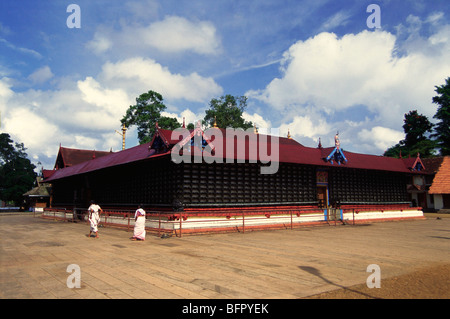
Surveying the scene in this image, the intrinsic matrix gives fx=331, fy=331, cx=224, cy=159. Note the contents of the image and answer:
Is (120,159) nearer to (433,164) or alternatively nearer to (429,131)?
(433,164)

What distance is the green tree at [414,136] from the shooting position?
49.2 meters

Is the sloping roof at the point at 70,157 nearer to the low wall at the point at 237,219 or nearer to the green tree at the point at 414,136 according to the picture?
the low wall at the point at 237,219

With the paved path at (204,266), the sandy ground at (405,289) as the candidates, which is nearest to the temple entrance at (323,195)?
the paved path at (204,266)

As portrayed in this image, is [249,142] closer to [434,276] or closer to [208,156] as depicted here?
[208,156]

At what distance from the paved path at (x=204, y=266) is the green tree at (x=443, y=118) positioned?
41.5 m

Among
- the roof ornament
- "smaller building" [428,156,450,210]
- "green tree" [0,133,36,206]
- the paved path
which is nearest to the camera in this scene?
the paved path

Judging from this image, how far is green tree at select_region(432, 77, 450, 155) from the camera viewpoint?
152 feet

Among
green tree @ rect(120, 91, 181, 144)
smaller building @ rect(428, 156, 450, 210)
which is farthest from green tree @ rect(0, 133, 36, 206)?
smaller building @ rect(428, 156, 450, 210)

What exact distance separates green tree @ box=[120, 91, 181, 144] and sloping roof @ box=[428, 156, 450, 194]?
33107 mm

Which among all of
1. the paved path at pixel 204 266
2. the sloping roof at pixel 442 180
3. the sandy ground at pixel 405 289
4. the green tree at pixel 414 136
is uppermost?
the green tree at pixel 414 136

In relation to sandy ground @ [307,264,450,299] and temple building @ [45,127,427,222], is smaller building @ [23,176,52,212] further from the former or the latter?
sandy ground @ [307,264,450,299]

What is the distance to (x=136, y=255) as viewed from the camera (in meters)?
9.83
